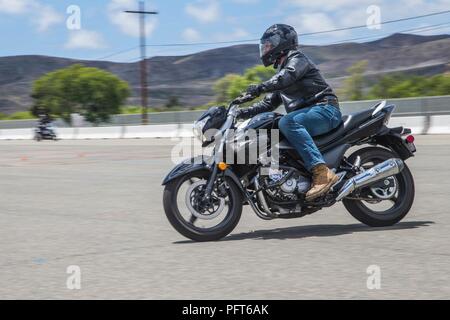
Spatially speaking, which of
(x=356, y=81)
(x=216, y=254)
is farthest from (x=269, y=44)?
(x=356, y=81)

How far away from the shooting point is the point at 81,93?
155125mm

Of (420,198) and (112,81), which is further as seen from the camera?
(112,81)

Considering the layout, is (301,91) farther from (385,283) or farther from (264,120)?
(385,283)

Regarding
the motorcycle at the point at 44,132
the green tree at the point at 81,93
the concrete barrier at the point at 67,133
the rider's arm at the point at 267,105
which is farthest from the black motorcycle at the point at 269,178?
the green tree at the point at 81,93

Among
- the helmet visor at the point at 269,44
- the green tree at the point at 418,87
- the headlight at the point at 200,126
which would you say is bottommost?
the headlight at the point at 200,126

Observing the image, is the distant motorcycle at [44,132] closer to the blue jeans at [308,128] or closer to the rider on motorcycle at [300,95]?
the rider on motorcycle at [300,95]

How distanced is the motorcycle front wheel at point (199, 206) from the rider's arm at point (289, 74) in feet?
3.15

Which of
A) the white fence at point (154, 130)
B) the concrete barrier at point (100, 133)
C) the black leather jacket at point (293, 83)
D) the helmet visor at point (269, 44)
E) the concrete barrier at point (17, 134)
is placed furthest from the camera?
the concrete barrier at point (17, 134)

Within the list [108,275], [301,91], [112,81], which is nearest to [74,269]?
[108,275]

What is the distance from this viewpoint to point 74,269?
252 inches

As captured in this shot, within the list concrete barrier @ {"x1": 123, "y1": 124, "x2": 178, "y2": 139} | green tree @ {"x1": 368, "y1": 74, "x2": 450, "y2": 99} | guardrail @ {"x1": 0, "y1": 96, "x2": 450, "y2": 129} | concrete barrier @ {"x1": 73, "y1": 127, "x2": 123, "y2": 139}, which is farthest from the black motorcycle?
green tree @ {"x1": 368, "y1": 74, "x2": 450, "y2": 99}

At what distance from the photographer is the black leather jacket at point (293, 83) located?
7559mm
